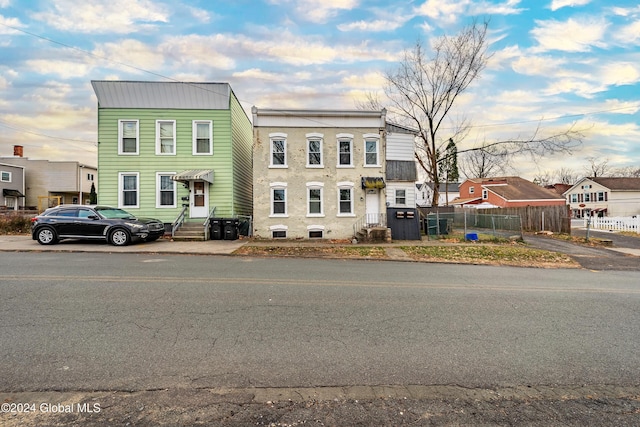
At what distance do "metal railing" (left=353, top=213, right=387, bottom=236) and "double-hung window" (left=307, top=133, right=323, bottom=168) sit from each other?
3.95 meters

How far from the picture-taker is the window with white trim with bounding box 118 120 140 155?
18.7m

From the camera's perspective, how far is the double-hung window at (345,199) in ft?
63.4

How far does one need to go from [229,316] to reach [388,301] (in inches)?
116

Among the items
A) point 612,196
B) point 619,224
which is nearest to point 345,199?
point 619,224

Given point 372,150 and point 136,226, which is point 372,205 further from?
point 136,226

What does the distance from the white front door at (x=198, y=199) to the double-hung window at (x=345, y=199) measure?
7.54 m

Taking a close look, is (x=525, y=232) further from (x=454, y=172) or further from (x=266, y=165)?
(x=454, y=172)

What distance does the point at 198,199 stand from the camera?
61.8 ft

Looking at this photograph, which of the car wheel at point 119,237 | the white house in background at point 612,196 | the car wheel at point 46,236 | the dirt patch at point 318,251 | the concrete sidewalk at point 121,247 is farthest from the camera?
the white house in background at point 612,196

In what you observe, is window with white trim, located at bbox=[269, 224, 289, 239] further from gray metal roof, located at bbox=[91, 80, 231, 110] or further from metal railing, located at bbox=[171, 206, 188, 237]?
gray metal roof, located at bbox=[91, 80, 231, 110]

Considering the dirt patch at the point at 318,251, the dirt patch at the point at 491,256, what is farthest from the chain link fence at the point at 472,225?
the dirt patch at the point at 318,251

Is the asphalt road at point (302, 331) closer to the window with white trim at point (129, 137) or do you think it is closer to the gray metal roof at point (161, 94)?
the window with white trim at point (129, 137)

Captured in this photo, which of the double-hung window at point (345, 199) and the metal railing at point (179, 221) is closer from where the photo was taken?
the metal railing at point (179, 221)

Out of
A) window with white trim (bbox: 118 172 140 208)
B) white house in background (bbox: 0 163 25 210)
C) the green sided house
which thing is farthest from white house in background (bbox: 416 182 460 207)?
white house in background (bbox: 0 163 25 210)
